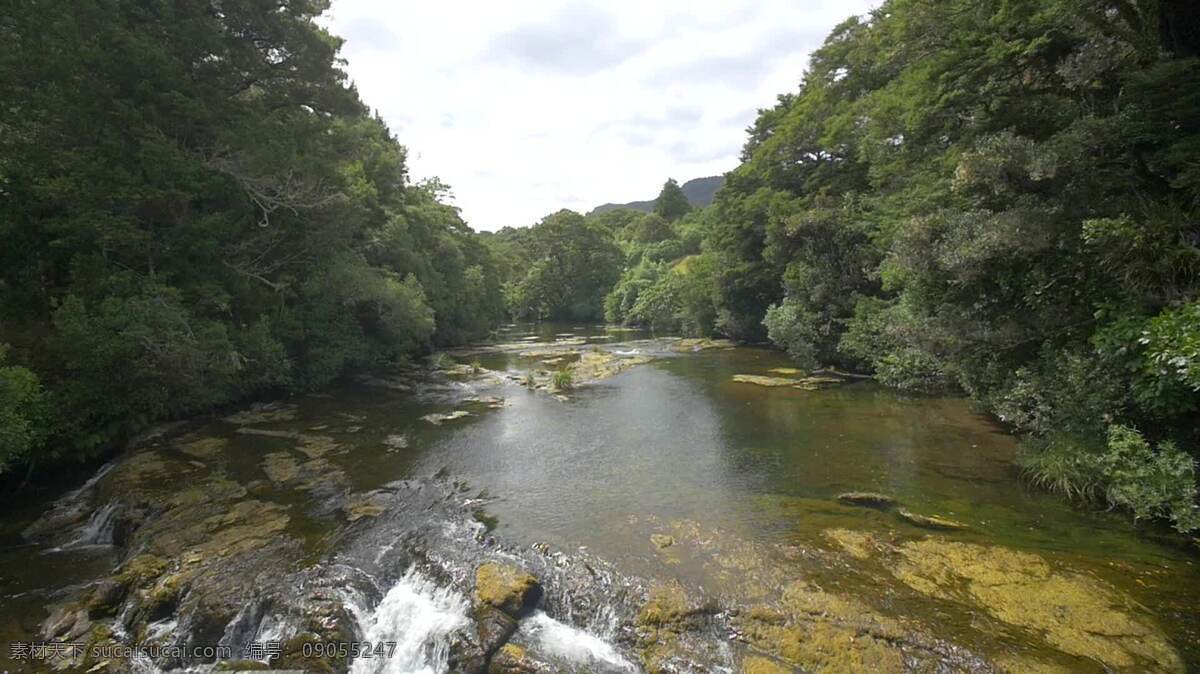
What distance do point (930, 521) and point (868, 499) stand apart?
124 cm

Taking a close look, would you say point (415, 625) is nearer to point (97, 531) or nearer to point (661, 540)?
point (661, 540)

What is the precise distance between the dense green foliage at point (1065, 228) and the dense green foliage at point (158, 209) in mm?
18667

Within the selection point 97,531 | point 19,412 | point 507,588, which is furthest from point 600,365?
point 19,412

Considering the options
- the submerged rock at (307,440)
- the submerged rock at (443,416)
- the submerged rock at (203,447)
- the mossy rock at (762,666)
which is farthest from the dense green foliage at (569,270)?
the mossy rock at (762,666)

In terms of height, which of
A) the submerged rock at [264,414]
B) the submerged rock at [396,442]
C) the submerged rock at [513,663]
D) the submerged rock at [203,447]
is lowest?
the submerged rock at [513,663]

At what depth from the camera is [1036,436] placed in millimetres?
12906

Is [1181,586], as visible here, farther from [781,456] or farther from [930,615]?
[781,456]

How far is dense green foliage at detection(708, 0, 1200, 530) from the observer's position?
351 inches

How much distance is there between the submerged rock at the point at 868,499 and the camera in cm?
1073

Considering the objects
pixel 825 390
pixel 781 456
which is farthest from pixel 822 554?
pixel 825 390

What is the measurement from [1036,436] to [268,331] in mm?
23324

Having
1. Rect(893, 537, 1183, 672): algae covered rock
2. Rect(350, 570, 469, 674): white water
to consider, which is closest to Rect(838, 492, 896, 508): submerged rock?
Rect(893, 537, 1183, 672): algae covered rock

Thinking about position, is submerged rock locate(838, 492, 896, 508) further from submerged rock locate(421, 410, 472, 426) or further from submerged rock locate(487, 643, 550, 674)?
submerged rock locate(421, 410, 472, 426)

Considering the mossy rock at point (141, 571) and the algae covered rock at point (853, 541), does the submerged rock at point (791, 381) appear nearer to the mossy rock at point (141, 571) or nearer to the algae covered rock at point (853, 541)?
the algae covered rock at point (853, 541)
